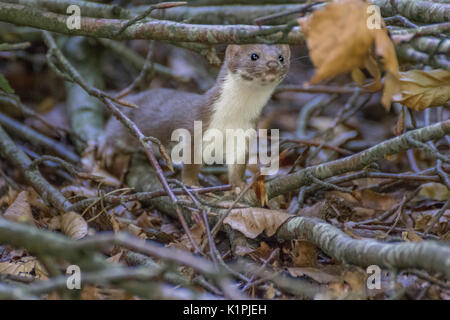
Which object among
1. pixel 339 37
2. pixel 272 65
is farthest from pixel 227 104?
pixel 339 37

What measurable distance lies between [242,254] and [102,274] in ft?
4.43

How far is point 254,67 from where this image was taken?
3930mm

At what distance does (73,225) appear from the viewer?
3.26m

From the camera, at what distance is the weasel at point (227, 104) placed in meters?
3.94

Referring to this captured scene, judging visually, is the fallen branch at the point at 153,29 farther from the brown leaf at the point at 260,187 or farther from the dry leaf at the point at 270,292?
the dry leaf at the point at 270,292

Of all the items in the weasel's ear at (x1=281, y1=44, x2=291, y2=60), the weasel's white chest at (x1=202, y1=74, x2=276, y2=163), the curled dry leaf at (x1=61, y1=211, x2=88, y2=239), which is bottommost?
the curled dry leaf at (x1=61, y1=211, x2=88, y2=239)

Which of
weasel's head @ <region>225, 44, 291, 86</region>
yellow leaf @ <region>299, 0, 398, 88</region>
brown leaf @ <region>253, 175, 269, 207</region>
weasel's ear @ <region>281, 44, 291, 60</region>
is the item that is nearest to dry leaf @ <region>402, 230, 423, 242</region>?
brown leaf @ <region>253, 175, 269, 207</region>

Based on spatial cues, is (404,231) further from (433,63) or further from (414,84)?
(433,63)

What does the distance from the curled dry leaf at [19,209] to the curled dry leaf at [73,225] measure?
0.79 feet

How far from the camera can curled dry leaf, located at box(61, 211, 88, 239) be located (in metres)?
3.19

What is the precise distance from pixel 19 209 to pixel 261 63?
→ 210 cm

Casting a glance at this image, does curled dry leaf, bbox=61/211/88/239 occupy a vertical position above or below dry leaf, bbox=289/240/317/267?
above

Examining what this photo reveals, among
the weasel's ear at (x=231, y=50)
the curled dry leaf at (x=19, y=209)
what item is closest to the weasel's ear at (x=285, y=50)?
the weasel's ear at (x=231, y=50)

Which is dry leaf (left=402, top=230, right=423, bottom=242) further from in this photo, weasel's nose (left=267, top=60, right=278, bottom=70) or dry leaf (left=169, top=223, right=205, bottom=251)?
weasel's nose (left=267, top=60, right=278, bottom=70)
